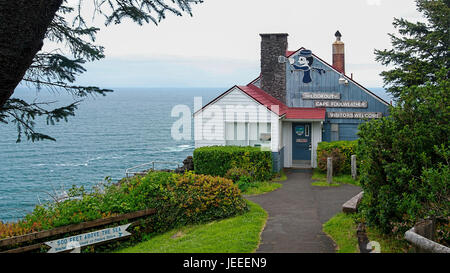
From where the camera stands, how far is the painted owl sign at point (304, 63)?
2558cm

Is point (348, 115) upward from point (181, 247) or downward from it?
upward

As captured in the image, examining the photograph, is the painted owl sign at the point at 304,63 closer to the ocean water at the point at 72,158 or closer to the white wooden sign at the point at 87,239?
the ocean water at the point at 72,158

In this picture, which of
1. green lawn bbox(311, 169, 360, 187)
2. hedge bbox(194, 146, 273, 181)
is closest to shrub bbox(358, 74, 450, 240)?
green lawn bbox(311, 169, 360, 187)

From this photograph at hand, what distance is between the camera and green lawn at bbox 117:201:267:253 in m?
10.1

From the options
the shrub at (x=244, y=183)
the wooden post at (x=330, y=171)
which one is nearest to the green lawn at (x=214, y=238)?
the shrub at (x=244, y=183)

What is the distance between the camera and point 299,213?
14.2 m

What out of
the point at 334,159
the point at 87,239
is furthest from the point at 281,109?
the point at 87,239

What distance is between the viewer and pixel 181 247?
10.4m

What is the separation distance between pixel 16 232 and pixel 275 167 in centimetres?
1339

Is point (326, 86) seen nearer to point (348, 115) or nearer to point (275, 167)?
point (348, 115)

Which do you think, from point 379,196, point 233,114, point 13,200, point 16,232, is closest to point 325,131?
point 233,114

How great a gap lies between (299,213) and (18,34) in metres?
11.8

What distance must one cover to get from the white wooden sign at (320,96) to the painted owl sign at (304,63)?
76cm

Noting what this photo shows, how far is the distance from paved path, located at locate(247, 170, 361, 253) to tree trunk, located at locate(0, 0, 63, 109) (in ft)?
24.4
